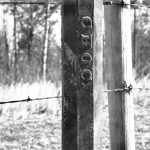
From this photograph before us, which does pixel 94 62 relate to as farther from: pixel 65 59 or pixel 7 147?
pixel 7 147

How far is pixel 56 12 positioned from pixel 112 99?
15.8 metres

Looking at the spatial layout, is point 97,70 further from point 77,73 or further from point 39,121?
point 39,121

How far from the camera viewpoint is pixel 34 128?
14.8ft

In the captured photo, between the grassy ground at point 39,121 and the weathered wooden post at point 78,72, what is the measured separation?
1.84m


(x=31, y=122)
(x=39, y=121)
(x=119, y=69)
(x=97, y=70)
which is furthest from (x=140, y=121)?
(x=97, y=70)

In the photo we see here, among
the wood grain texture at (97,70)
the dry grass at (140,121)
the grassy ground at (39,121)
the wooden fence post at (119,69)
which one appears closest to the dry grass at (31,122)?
the grassy ground at (39,121)

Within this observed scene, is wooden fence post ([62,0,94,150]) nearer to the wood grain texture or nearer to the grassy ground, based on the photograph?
the wood grain texture

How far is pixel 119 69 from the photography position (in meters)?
2.15

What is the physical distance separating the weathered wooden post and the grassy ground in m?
1.84

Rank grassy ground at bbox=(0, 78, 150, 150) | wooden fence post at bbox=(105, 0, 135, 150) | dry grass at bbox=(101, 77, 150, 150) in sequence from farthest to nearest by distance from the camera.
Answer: grassy ground at bbox=(0, 78, 150, 150), dry grass at bbox=(101, 77, 150, 150), wooden fence post at bbox=(105, 0, 135, 150)

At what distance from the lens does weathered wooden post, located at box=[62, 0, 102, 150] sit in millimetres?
1652

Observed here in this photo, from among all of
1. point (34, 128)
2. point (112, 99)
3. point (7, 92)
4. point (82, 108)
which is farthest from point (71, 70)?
point (7, 92)

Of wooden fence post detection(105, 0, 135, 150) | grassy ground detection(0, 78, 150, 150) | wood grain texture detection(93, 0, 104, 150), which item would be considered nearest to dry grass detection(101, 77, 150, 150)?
grassy ground detection(0, 78, 150, 150)

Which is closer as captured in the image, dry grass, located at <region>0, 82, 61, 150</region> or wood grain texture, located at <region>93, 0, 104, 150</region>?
wood grain texture, located at <region>93, 0, 104, 150</region>
